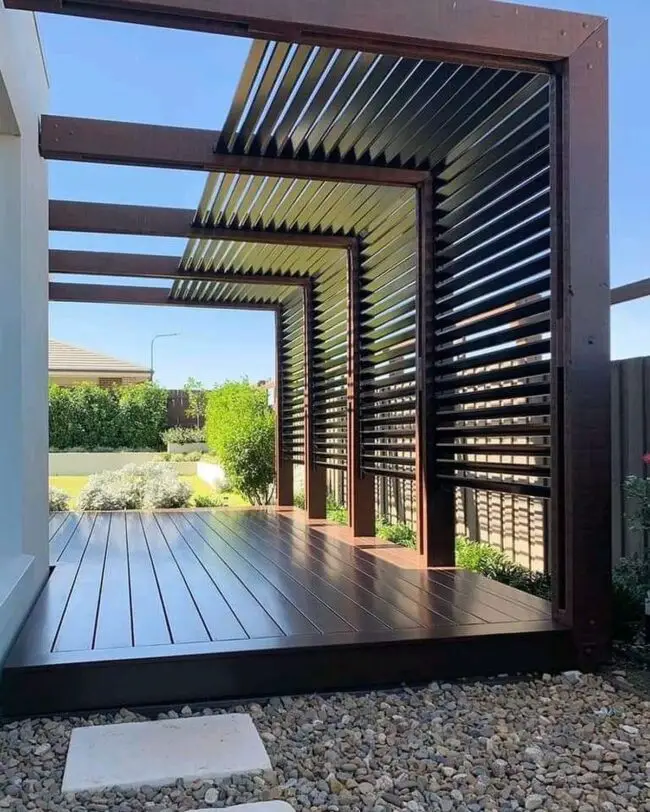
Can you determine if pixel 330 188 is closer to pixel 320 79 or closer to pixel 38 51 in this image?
pixel 320 79

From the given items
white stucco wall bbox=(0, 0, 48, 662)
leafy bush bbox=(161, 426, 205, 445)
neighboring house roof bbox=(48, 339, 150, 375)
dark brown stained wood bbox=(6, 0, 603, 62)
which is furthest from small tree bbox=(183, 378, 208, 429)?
dark brown stained wood bbox=(6, 0, 603, 62)

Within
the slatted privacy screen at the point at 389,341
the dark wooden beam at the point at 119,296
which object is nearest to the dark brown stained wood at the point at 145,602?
the slatted privacy screen at the point at 389,341

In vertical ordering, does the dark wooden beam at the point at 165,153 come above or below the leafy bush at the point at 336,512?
above

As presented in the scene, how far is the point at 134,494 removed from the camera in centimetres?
866

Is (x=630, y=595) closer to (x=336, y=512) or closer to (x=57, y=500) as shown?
(x=336, y=512)

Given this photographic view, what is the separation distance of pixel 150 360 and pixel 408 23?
90.2 ft

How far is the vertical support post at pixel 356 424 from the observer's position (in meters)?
5.79

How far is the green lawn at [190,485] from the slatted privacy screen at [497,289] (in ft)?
19.3

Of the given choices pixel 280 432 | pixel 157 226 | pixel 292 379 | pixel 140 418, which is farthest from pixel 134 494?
pixel 140 418

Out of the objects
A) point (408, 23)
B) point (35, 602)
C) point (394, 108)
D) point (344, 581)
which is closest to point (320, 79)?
point (394, 108)

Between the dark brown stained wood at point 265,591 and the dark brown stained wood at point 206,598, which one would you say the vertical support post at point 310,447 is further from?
the dark brown stained wood at point 206,598

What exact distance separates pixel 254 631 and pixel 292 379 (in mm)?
5268

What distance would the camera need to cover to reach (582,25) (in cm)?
307

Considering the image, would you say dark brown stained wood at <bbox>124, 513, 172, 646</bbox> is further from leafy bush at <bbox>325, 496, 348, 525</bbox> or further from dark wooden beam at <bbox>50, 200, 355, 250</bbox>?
leafy bush at <bbox>325, 496, 348, 525</bbox>
